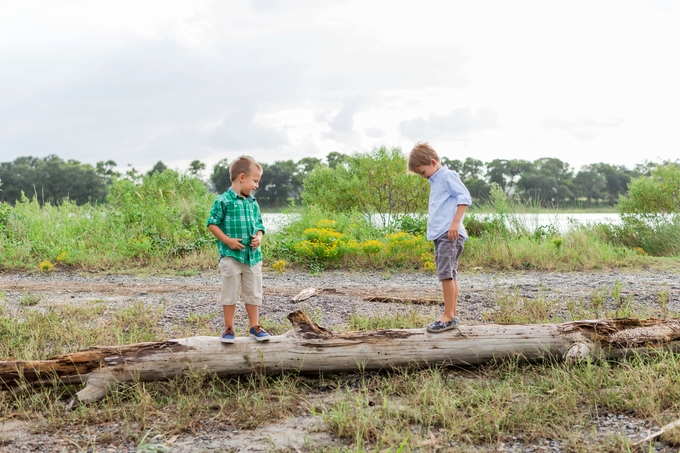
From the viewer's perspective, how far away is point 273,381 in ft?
13.4


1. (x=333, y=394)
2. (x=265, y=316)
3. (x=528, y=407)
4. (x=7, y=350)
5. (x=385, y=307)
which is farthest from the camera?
(x=385, y=307)

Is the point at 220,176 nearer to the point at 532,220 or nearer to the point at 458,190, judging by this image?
the point at 532,220

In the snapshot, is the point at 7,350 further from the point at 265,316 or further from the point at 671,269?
the point at 671,269

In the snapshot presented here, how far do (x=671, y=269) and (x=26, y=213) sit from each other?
14781mm

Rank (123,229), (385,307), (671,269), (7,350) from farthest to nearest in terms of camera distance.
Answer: (123,229) < (671,269) < (385,307) < (7,350)

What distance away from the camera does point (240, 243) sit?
13.3 feet

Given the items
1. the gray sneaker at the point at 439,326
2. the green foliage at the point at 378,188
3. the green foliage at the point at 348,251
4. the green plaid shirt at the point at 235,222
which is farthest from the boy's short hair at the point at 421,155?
the green foliage at the point at 378,188

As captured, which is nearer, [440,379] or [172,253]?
[440,379]

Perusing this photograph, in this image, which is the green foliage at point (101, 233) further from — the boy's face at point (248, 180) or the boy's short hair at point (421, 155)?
the boy's short hair at point (421, 155)

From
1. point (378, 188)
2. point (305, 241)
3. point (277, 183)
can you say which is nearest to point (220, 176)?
point (277, 183)

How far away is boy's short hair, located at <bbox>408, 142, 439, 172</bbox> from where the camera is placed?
4.50 m

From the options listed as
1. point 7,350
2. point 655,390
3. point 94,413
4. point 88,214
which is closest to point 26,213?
point 88,214

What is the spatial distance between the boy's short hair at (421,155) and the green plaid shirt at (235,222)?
1404 millimetres

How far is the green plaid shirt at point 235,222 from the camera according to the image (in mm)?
4098
